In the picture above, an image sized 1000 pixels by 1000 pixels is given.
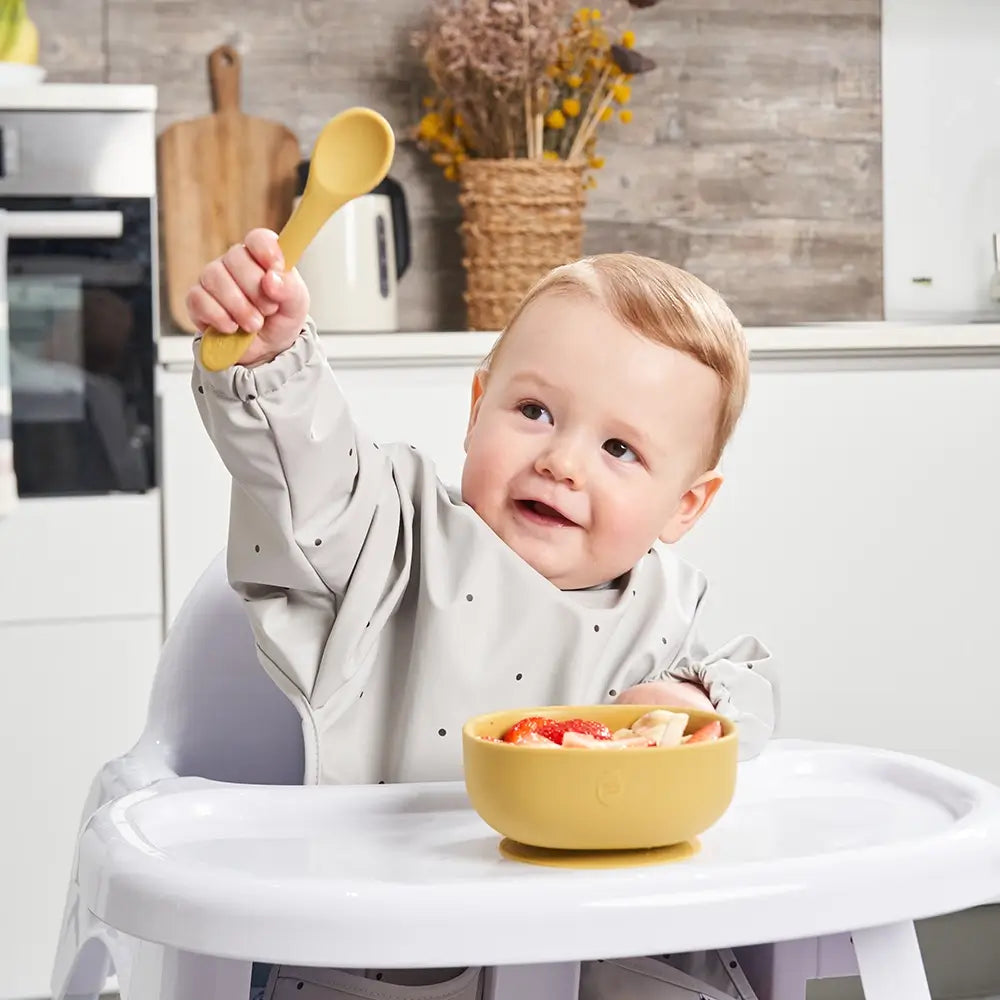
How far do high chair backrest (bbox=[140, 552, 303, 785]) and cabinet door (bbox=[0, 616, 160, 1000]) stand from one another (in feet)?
3.24

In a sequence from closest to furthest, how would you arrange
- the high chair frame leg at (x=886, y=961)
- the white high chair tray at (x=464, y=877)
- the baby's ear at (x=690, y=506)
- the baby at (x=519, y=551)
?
the white high chair tray at (x=464, y=877), the high chair frame leg at (x=886, y=961), the baby at (x=519, y=551), the baby's ear at (x=690, y=506)

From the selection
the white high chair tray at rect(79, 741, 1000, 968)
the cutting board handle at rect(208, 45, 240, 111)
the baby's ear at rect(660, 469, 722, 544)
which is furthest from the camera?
the cutting board handle at rect(208, 45, 240, 111)

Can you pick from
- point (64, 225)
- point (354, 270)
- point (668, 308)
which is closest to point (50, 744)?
point (64, 225)

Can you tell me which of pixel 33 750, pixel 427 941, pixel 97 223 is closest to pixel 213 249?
pixel 97 223

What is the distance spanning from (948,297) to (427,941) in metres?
2.66

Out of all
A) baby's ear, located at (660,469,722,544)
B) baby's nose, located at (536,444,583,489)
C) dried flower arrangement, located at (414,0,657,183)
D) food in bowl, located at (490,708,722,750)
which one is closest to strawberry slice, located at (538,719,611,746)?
food in bowl, located at (490,708,722,750)

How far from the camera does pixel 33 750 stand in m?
2.19

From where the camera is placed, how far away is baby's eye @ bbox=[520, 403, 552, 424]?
3.55 ft

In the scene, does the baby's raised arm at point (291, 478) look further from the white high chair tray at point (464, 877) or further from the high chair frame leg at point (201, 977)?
the high chair frame leg at point (201, 977)

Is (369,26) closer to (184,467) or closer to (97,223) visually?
(97,223)

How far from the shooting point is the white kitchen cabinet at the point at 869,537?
7.77 ft

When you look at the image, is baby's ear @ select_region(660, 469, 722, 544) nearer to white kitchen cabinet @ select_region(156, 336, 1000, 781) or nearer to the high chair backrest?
the high chair backrest

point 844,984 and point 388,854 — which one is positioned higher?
point 388,854

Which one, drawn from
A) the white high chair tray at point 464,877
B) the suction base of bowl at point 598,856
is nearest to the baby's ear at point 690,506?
the white high chair tray at point 464,877
